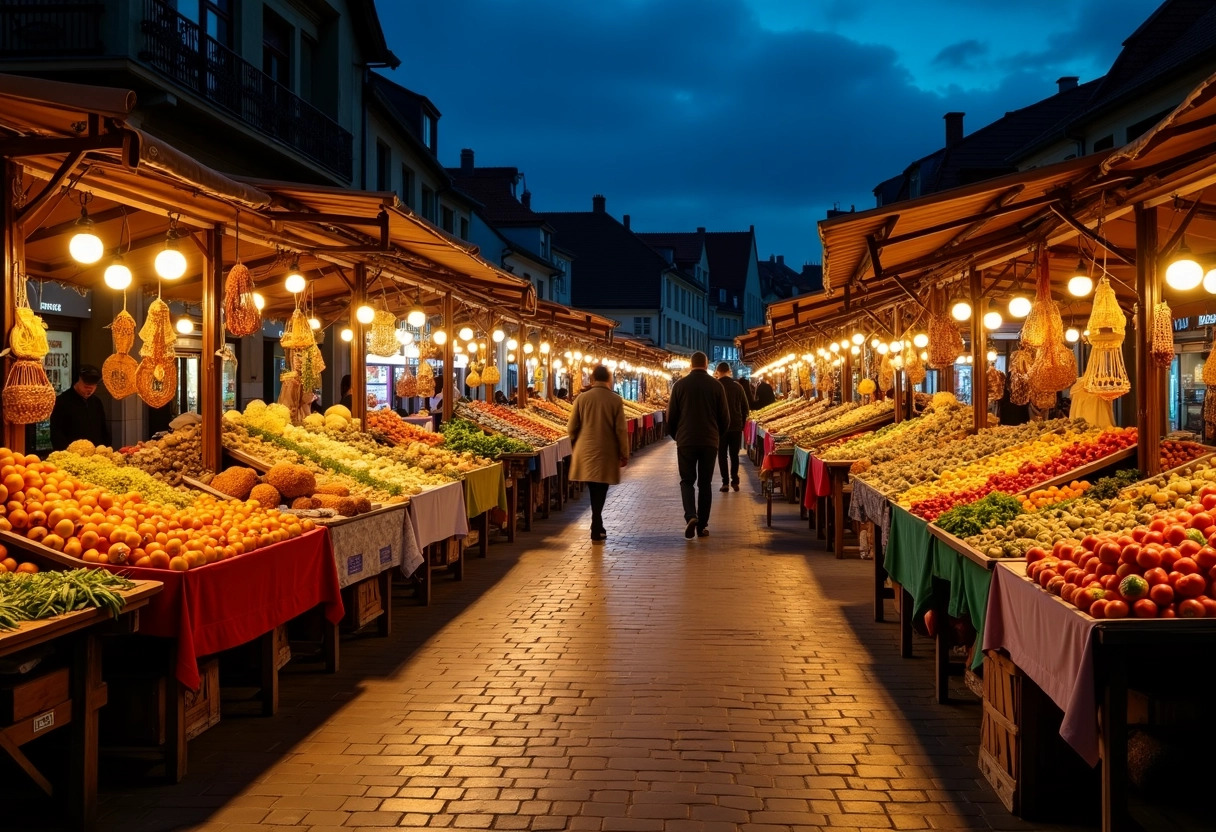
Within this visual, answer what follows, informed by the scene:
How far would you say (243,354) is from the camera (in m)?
21.3

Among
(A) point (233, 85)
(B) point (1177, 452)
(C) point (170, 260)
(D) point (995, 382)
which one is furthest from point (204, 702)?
(A) point (233, 85)

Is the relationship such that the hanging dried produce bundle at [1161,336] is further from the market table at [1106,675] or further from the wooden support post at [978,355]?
the wooden support post at [978,355]

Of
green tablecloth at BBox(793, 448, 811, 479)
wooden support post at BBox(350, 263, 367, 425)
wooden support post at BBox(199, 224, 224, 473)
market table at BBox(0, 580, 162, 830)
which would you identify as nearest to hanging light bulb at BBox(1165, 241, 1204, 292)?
market table at BBox(0, 580, 162, 830)

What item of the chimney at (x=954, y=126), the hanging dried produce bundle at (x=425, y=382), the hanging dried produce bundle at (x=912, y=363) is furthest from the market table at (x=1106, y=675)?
the chimney at (x=954, y=126)

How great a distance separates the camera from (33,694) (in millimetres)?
4246

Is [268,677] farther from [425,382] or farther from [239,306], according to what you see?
[425,382]

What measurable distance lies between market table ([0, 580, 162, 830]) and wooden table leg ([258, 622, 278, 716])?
141 cm

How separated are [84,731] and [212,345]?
13.7ft

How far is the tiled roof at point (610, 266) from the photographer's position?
69.7 meters

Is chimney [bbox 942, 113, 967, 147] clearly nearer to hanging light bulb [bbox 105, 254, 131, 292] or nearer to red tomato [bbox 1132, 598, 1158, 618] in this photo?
hanging light bulb [bbox 105, 254, 131, 292]

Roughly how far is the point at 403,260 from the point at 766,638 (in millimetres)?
6109

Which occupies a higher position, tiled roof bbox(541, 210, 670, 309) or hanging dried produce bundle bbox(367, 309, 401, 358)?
tiled roof bbox(541, 210, 670, 309)

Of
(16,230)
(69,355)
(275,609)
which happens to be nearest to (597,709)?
(275,609)

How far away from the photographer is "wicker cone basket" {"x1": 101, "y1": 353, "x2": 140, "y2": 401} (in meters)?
7.63
